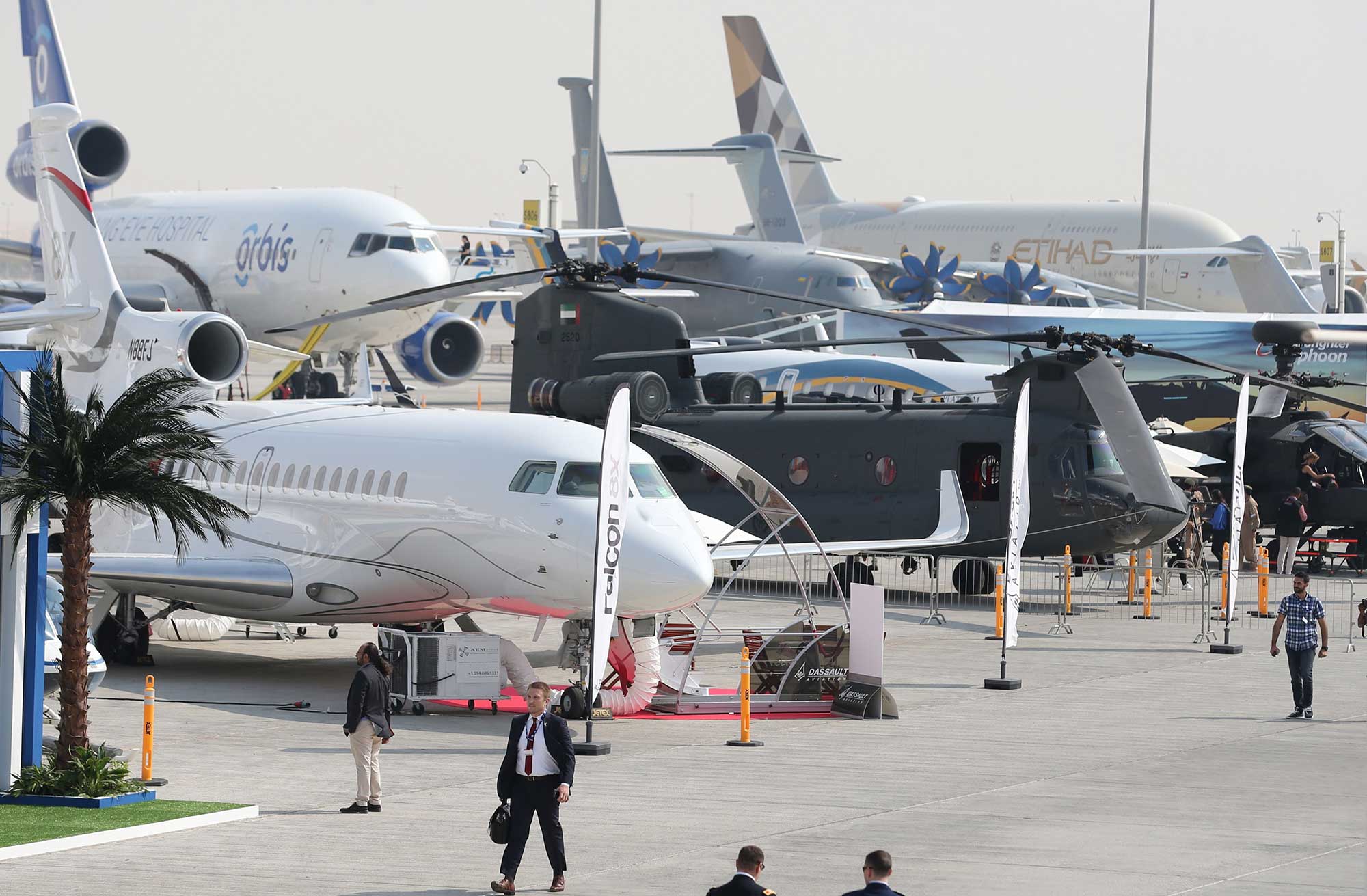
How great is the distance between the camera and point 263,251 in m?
43.1

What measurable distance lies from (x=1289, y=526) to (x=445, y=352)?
20313 mm

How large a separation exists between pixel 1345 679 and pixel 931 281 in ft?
154

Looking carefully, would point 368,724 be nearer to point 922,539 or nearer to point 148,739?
point 148,739

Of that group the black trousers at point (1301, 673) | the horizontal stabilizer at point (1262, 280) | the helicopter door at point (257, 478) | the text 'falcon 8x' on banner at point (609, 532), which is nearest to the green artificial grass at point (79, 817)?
the text 'falcon 8x' on banner at point (609, 532)

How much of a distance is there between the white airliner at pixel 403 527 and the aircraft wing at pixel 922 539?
3.31 meters

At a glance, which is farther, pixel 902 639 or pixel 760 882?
pixel 902 639

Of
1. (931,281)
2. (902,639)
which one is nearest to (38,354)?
(902,639)

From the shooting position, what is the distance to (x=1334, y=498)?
3212 cm

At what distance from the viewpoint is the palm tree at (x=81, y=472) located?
14125mm

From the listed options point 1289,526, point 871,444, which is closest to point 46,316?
point 871,444

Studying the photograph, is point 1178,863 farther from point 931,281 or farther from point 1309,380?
point 931,281

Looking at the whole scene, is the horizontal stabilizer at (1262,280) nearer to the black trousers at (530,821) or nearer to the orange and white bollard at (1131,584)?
the orange and white bollard at (1131,584)

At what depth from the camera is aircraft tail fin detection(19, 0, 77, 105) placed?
36531 mm

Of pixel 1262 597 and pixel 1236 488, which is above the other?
pixel 1236 488
